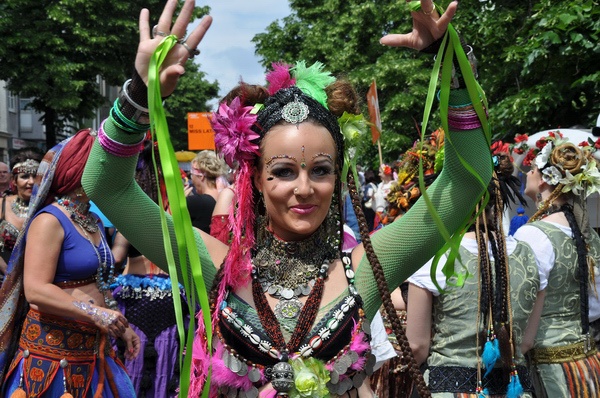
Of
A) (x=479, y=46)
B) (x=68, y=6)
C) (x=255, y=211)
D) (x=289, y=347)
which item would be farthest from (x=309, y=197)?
(x=68, y=6)

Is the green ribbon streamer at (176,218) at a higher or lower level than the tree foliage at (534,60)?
lower

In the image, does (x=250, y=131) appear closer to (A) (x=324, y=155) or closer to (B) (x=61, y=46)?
(A) (x=324, y=155)

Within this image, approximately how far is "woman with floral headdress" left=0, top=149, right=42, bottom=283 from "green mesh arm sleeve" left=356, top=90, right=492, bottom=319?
5.44 m

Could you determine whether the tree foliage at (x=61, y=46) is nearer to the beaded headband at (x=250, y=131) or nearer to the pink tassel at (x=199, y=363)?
the beaded headband at (x=250, y=131)

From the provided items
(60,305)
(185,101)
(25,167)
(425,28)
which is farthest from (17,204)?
(185,101)

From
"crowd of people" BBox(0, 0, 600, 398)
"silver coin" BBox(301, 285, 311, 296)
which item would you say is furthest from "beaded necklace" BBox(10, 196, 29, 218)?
"silver coin" BBox(301, 285, 311, 296)

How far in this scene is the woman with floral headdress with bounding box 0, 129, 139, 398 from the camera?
11.6 ft

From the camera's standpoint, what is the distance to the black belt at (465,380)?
11.2ft

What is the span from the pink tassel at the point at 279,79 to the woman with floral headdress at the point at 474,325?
1.33 metres

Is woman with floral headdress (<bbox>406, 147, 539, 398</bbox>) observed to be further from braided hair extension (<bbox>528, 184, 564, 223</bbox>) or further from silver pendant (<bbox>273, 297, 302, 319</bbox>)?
silver pendant (<bbox>273, 297, 302, 319</bbox>)

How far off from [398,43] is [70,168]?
2.27 meters

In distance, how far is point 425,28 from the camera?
2.04 m

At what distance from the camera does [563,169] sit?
14.1 ft

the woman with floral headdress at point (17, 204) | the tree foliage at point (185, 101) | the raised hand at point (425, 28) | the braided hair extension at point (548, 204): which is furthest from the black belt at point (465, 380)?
the tree foliage at point (185, 101)
